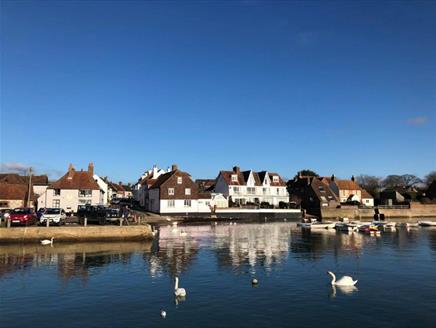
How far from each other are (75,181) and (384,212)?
7858 cm

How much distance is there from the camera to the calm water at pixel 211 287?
1889 centimetres

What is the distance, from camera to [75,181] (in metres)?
79.2

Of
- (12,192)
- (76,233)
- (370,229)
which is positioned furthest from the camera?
(12,192)

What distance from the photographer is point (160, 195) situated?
84938mm

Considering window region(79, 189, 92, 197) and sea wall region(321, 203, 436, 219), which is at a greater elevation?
window region(79, 189, 92, 197)

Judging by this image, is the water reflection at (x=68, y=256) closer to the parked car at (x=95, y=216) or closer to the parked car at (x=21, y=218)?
the parked car at (x=21, y=218)

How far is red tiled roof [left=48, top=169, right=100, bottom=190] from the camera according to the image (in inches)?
3047

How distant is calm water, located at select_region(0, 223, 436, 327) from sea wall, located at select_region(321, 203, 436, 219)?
58.5 meters

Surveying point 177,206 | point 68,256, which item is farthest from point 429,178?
point 68,256

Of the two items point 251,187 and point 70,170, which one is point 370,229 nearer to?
point 251,187

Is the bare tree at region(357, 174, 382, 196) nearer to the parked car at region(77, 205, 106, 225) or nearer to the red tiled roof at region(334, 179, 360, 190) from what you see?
the red tiled roof at region(334, 179, 360, 190)

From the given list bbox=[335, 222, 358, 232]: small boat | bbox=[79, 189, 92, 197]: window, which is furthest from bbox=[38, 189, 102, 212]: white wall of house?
bbox=[335, 222, 358, 232]: small boat

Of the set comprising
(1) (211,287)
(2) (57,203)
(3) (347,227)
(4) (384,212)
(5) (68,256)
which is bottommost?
(1) (211,287)

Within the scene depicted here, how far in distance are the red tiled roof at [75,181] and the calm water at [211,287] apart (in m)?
37.7
